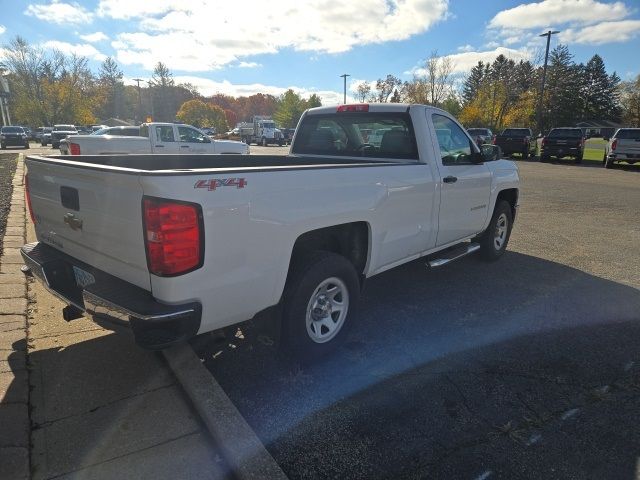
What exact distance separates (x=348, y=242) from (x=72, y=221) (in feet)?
6.49

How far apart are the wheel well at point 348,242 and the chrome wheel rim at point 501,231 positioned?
2991 mm

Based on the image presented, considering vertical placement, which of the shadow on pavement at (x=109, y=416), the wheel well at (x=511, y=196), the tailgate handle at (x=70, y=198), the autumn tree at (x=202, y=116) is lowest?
the shadow on pavement at (x=109, y=416)

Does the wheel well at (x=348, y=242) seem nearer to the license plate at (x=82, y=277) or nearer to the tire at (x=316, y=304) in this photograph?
the tire at (x=316, y=304)

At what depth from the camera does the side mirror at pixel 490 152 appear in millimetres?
5136

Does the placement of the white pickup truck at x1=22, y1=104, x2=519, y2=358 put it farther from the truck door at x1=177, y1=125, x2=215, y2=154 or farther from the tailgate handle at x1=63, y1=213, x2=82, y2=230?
the truck door at x1=177, y1=125, x2=215, y2=154

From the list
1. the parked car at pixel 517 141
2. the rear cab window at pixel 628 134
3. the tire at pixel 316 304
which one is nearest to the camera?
the tire at pixel 316 304

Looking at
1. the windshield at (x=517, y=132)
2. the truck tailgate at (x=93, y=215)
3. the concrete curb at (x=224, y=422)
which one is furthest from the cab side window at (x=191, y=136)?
the windshield at (x=517, y=132)

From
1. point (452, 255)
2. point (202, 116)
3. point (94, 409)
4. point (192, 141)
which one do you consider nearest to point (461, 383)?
point (452, 255)

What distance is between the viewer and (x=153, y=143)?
51.4ft

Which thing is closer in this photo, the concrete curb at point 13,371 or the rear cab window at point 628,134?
the concrete curb at point 13,371

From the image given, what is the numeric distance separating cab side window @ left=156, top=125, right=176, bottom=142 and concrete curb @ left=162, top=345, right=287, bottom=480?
46.7 feet

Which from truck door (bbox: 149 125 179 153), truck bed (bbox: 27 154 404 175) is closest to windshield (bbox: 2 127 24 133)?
truck door (bbox: 149 125 179 153)

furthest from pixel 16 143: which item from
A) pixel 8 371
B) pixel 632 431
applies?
pixel 632 431

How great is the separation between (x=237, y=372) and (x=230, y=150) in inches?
631
